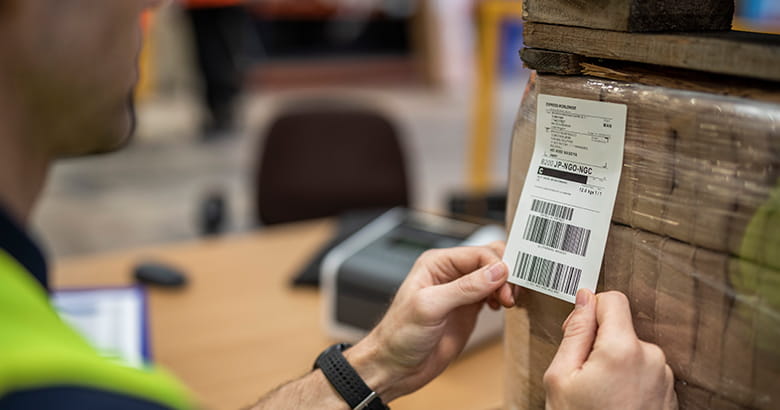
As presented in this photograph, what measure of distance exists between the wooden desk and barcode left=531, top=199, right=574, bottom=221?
13.7 inches

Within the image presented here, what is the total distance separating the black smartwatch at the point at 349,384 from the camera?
0.91 m

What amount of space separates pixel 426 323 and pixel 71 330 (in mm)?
459

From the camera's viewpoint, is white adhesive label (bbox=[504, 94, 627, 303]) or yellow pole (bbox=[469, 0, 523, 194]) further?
yellow pole (bbox=[469, 0, 523, 194])

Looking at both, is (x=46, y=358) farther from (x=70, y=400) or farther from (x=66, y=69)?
(x=66, y=69)

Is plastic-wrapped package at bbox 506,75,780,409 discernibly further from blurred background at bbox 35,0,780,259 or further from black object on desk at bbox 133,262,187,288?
black object on desk at bbox 133,262,187,288

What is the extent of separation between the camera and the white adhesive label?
707 mm

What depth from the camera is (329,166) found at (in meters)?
2.52

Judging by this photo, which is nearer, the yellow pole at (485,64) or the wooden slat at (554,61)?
the wooden slat at (554,61)

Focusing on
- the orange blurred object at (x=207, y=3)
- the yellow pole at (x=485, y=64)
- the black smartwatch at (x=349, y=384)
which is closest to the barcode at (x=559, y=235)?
the black smartwatch at (x=349, y=384)

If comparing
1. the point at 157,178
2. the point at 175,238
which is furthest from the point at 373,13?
the point at 175,238

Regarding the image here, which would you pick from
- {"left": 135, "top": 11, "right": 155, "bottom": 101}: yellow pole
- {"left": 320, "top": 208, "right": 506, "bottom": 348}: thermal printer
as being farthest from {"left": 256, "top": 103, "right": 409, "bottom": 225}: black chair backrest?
{"left": 135, "top": 11, "right": 155, "bottom": 101}: yellow pole

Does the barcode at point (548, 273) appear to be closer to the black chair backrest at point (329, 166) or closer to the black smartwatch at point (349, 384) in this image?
the black smartwatch at point (349, 384)

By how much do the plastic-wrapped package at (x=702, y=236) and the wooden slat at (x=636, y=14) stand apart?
5 cm

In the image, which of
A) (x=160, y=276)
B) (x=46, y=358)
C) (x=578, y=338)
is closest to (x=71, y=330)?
(x=46, y=358)
